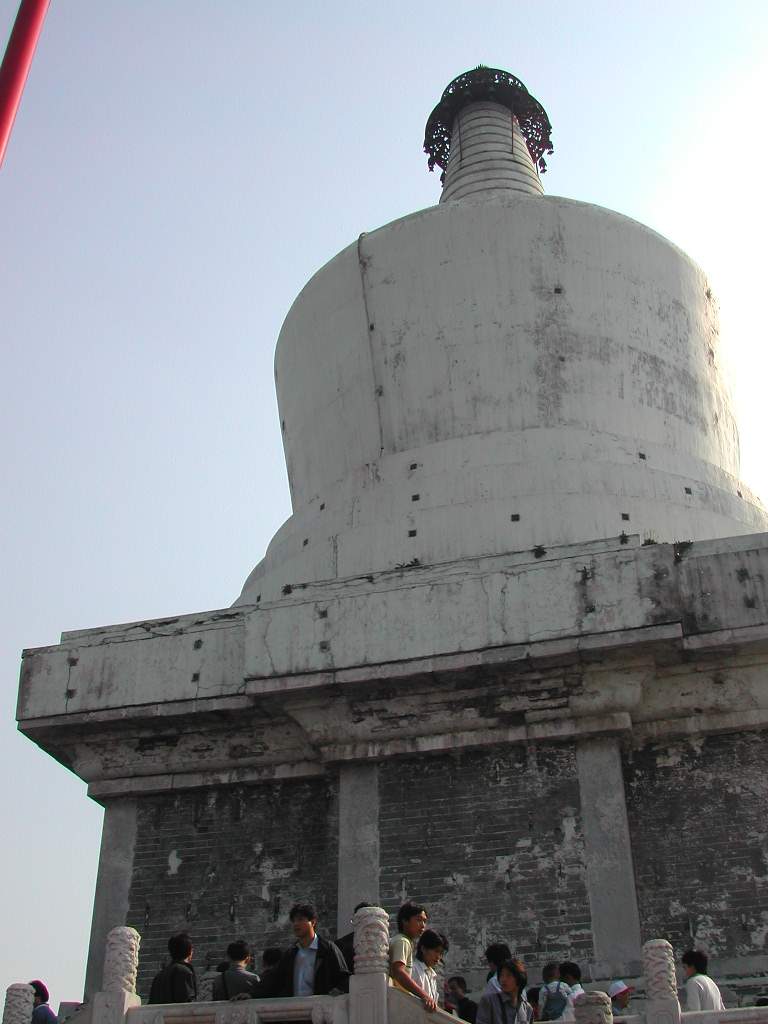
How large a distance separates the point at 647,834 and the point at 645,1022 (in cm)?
522

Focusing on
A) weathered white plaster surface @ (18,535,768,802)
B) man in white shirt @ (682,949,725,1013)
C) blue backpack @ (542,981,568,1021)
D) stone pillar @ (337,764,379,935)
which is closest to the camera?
man in white shirt @ (682,949,725,1013)

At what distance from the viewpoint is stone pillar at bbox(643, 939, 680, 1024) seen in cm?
866

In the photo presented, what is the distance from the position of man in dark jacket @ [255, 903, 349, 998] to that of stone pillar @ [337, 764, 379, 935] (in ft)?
16.0

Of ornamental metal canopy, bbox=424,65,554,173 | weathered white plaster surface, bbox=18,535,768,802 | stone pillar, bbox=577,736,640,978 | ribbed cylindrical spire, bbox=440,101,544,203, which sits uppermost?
ornamental metal canopy, bbox=424,65,554,173

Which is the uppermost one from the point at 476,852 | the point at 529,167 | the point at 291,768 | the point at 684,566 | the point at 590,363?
the point at 529,167

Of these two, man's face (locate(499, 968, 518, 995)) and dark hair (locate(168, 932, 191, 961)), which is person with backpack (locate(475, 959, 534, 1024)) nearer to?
man's face (locate(499, 968, 518, 995))

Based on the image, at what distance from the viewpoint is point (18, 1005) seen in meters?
9.43

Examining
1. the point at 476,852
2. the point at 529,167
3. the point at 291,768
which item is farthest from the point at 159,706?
the point at 529,167

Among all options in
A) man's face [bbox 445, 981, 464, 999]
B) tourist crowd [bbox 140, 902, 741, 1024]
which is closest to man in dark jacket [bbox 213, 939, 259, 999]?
tourist crowd [bbox 140, 902, 741, 1024]

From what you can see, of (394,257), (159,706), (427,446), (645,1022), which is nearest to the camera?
(645,1022)

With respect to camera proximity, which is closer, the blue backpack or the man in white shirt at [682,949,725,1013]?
the man in white shirt at [682,949,725,1013]

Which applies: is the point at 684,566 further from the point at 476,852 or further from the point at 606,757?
the point at 476,852

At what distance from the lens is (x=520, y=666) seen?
14.1m

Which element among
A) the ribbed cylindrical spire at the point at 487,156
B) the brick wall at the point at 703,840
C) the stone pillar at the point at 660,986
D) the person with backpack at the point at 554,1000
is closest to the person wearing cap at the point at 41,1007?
the person with backpack at the point at 554,1000
